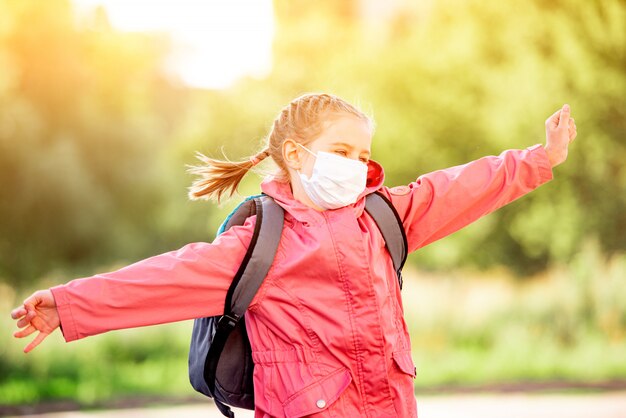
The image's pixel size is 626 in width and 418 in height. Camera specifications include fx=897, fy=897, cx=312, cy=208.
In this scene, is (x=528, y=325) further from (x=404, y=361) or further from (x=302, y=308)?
(x=302, y=308)

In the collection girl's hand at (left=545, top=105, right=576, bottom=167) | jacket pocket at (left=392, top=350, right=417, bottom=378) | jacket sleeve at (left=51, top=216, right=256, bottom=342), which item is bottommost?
jacket pocket at (left=392, top=350, right=417, bottom=378)

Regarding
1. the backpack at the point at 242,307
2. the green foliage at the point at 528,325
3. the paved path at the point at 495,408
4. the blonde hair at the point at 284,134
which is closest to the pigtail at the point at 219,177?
Answer: the blonde hair at the point at 284,134

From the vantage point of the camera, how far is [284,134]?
9.89 ft

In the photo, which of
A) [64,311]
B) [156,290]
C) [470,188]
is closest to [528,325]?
[470,188]

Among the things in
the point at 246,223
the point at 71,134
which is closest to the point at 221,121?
the point at 71,134

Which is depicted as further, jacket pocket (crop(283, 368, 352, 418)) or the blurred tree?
the blurred tree

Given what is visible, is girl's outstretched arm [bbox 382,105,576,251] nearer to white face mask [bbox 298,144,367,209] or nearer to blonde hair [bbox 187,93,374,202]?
white face mask [bbox 298,144,367,209]

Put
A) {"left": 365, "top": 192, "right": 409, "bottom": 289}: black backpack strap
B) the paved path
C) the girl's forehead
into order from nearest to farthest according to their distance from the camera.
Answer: {"left": 365, "top": 192, "right": 409, "bottom": 289}: black backpack strap, the girl's forehead, the paved path

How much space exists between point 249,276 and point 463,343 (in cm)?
641

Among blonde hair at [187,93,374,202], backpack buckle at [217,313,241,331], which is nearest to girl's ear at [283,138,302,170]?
blonde hair at [187,93,374,202]

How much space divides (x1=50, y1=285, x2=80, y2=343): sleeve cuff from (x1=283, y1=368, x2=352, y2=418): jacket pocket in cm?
65

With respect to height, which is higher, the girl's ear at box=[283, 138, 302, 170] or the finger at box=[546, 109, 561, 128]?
the finger at box=[546, 109, 561, 128]

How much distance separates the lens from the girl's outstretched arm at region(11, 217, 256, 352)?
255cm

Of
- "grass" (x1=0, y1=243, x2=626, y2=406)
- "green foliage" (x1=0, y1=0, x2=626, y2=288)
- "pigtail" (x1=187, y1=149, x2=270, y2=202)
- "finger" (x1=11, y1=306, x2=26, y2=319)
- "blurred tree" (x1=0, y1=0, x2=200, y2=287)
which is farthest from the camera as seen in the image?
"green foliage" (x1=0, y1=0, x2=626, y2=288)
